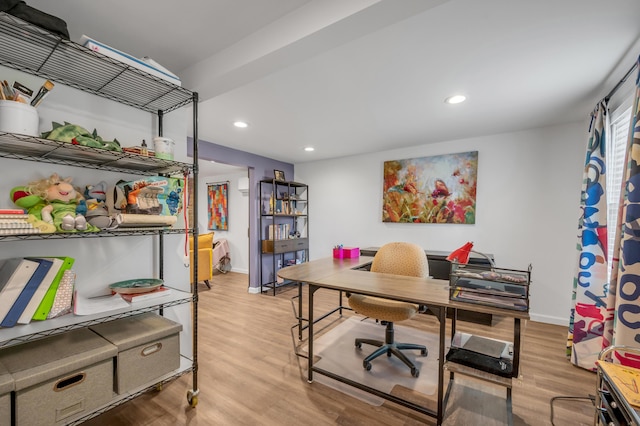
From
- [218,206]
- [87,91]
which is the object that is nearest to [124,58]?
[87,91]

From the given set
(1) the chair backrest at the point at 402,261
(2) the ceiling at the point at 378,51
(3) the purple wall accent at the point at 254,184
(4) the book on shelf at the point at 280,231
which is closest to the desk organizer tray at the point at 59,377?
(2) the ceiling at the point at 378,51

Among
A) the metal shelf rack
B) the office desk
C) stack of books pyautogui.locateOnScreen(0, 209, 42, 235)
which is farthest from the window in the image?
stack of books pyautogui.locateOnScreen(0, 209, 42, 235)

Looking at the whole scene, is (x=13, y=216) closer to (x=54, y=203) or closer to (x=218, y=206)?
(x=54, y=203)

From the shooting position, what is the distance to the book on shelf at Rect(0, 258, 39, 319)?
1.14m

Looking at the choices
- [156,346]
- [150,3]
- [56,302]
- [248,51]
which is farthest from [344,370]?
[150,3]

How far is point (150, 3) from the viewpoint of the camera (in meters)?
1.31

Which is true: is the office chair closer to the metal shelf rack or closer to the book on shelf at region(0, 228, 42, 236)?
the metal shelf rack

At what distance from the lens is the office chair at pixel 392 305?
2.10 metres

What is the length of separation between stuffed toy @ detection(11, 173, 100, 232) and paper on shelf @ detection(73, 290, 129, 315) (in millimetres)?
402

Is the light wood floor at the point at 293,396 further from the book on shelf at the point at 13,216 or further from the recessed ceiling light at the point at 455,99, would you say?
the recessed ceiling light at the point at 455,99

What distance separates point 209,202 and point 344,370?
548 cm

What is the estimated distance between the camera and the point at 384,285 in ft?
6.05

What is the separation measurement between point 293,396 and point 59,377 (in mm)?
1297

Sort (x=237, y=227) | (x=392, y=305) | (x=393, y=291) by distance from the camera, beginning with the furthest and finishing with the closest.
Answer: (x=237, y=227)
(x=392, y=305)
(x=393, y=291)
